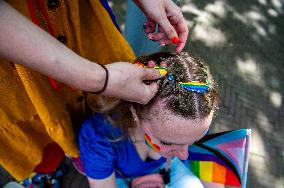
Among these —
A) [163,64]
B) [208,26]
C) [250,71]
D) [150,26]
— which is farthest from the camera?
[208,26]

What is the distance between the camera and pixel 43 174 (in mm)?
2449

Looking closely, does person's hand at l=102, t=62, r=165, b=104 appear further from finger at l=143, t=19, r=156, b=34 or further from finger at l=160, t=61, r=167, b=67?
finger at l=143, t=19, r=156, b=34

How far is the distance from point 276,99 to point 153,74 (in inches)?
97.3

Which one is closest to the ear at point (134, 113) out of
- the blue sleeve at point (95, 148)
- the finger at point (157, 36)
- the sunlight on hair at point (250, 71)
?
the blue sleeve at point (95, 148)

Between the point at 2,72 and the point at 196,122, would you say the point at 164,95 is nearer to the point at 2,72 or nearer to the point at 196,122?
the point at 196,122

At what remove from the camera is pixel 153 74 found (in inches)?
54.1

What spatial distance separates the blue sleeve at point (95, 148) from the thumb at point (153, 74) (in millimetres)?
563

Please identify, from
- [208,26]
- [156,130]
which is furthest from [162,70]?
[208,26]

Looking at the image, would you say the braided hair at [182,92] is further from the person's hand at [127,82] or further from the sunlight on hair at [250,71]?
the sunlight on hair at [250,71]

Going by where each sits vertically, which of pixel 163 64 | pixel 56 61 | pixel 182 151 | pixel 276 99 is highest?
pixel 56 61

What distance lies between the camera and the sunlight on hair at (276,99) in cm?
344

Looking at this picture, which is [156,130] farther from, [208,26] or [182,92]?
[208,26]

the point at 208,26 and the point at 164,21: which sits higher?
the point at 164,21

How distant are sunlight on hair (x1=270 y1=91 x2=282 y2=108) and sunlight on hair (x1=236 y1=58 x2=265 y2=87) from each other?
0.44 feet
